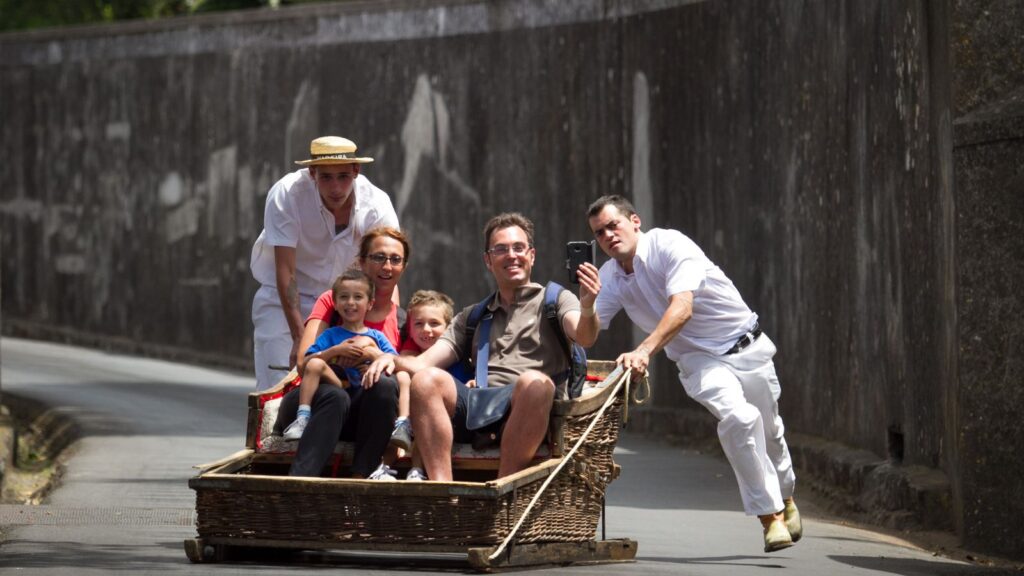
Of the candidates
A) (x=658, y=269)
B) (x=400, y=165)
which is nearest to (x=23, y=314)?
(x=400, y=165)

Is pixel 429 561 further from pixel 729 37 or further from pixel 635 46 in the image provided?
pixel 635 46

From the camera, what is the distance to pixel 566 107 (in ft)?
57.0

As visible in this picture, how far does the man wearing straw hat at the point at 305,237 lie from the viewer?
9039 millimetres

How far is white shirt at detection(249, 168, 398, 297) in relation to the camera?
910 centimetres

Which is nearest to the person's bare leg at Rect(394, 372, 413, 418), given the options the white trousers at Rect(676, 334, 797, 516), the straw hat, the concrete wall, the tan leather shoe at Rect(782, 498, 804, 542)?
the straw hat

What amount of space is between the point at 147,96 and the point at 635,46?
8.08 metres

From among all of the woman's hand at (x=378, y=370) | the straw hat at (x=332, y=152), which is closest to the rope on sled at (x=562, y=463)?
the woman's hand at (x=378, y=370)

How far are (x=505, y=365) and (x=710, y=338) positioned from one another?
4.04 ft

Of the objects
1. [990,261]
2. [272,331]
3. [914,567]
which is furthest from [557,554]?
[990,261]

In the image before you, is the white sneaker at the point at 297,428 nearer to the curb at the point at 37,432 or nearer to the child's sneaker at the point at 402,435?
the child's sneaker at the point at 402,435

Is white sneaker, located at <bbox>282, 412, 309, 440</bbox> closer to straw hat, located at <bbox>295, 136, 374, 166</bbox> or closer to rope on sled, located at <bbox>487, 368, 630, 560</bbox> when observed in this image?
rope on sled, located at <bbox>487, 368, 630, 560</bbox>

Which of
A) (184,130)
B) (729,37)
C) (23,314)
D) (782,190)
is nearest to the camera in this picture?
(782,190)

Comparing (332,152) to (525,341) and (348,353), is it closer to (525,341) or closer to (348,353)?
(348,353)

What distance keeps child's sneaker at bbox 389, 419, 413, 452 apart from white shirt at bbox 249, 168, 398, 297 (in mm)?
1277
